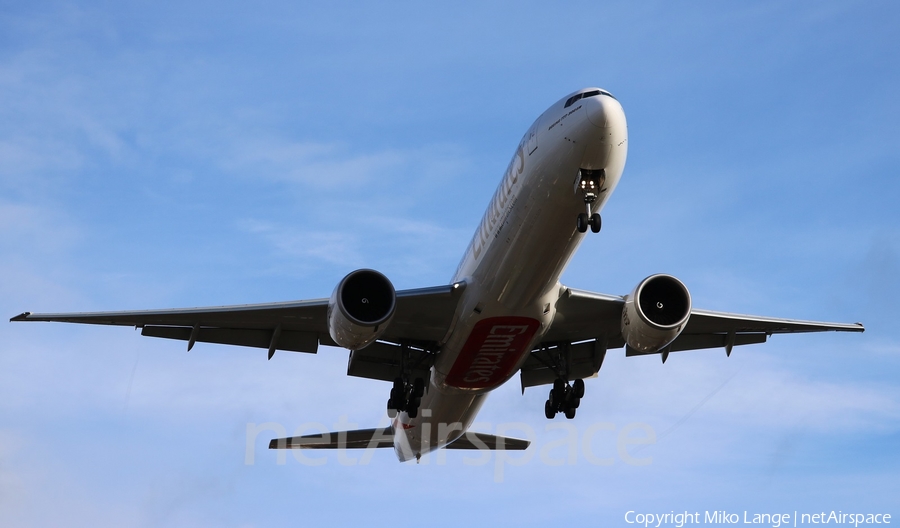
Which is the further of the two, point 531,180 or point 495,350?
point 495,350

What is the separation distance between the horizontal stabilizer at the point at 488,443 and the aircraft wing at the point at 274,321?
6.70 metres

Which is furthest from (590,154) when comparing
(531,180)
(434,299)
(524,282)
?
(434,299)

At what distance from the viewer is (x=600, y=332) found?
918 inches

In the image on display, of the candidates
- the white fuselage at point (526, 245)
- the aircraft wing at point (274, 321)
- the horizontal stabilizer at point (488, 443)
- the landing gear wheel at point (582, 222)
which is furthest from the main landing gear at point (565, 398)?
the landing gear wheel at point (582, 222)

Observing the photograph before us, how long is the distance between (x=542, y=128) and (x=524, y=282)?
3.00m

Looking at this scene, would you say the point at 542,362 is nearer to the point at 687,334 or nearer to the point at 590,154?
the point at 687,334

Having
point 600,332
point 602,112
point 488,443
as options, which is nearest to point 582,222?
point 602,112

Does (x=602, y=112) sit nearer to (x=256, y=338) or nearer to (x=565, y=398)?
(x=565, y=398)

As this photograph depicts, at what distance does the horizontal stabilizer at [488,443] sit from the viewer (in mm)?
28953

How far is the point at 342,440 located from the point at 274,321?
642 centimetres

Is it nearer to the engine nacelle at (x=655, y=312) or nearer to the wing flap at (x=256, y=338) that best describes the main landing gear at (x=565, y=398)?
the engine nacelle at (x=655, y=312)

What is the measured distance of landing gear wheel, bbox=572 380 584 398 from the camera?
23.7 metres

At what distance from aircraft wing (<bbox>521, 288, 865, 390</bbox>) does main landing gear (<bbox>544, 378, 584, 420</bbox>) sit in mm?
340

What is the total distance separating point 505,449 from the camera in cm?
2919
